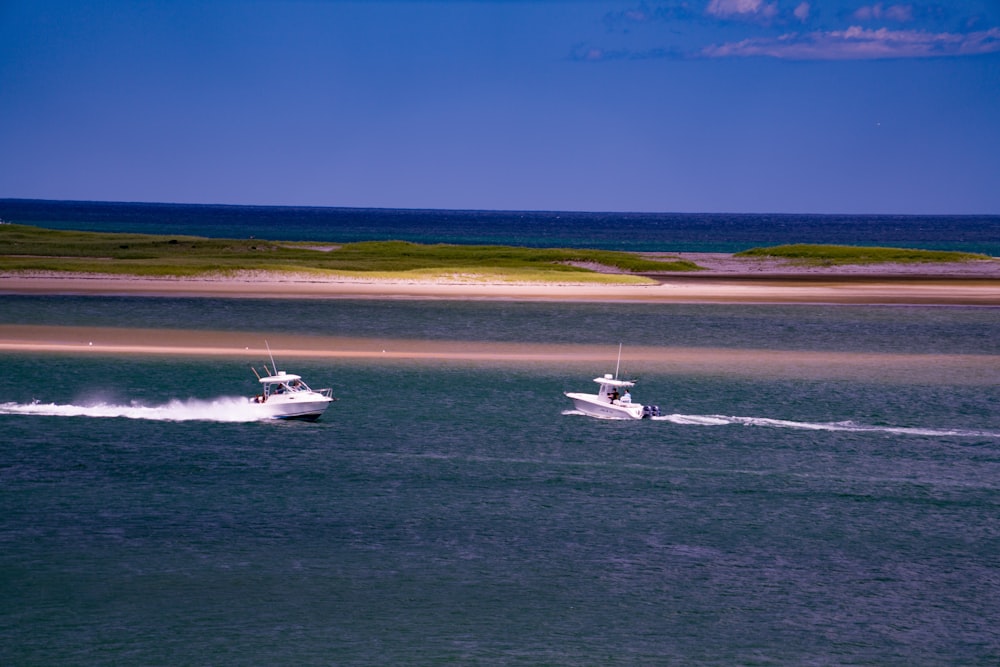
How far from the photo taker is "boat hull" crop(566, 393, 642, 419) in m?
41.6

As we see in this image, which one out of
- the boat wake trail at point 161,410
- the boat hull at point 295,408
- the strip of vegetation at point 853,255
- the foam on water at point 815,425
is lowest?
the boat wake trail at point 161,410

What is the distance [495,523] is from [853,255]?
101650 millimetres

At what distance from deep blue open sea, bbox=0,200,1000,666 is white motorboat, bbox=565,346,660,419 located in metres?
0.78

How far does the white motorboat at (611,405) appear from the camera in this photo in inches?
1638

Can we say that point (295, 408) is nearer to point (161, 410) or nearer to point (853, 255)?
point (161, 410)

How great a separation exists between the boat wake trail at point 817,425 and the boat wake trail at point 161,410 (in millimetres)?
14094

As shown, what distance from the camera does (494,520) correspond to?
2944 centimetres

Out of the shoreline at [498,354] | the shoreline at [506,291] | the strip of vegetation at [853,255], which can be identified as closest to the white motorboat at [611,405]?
the shoreline at [498,354]

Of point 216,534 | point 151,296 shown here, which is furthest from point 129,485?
point 151,296

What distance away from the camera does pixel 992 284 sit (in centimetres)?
10275

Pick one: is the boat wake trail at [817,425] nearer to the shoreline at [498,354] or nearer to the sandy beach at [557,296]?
the shoreline at [498,354]

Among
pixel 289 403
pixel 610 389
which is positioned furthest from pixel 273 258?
pixel 610 389

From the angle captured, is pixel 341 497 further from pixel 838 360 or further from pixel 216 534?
pixel 838 360

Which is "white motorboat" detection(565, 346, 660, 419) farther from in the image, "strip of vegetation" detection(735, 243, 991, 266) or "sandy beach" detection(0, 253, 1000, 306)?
"strip of vegetation" detection(735, 243, 991, 266)
